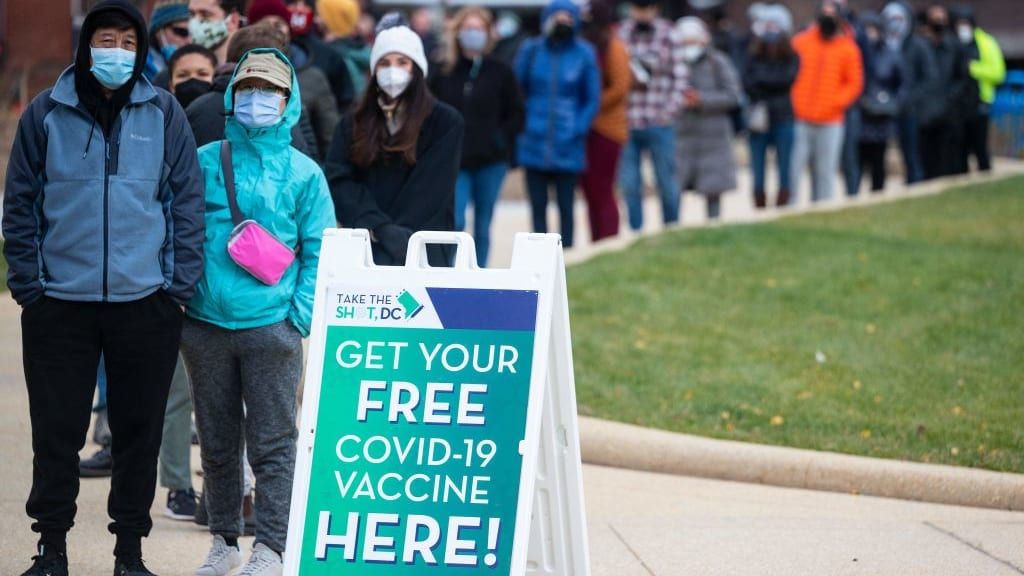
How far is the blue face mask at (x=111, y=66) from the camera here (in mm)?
5461

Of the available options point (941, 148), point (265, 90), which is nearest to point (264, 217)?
point (265, 90)

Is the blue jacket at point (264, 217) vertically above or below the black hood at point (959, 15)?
below

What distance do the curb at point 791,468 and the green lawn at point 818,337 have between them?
0.59 ft

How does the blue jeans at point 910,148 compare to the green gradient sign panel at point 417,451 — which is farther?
the blue jeans at point 910,148

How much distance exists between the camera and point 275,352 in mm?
5691

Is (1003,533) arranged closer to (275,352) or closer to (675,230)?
(275,352)

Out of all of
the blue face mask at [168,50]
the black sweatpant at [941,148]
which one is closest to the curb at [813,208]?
the black sweatpant at [941,148]

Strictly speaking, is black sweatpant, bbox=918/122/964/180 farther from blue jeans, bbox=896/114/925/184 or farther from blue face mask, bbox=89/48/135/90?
blue face mask, bbox=89/48/135/90

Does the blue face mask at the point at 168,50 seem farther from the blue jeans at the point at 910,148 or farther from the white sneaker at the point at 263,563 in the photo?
the blue jeans at the point at 910,148

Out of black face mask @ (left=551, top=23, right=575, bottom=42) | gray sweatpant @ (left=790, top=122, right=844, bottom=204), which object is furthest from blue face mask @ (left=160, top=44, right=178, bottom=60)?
gray sweatpant @ (left=790, top=122, right=844, bottom=204)

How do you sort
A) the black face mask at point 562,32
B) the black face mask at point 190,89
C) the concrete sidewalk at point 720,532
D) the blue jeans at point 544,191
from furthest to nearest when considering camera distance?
the blue jeans at point 544,191 → the black face mask at point 562,32 → the black face mask at point 190,89 → the concrete sidewalk at point 720,532

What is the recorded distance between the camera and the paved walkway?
6.32 meters

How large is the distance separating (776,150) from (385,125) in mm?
9576

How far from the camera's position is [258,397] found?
5723mm
